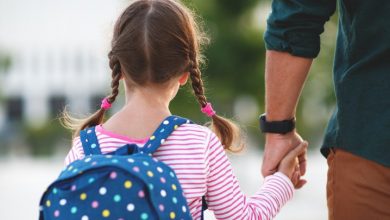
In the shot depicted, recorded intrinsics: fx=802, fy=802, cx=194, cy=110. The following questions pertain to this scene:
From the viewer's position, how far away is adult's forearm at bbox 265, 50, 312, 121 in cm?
308

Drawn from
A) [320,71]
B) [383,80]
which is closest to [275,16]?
[383,80]

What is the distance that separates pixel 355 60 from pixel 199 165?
2.32 ft

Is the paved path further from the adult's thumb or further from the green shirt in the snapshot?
the green shirt

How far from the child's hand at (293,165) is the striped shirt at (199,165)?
0.37m

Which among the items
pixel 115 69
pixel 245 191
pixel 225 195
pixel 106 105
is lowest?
pixel 245 191

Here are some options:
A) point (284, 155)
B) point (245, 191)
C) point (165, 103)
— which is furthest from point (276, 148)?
point (245, 191)

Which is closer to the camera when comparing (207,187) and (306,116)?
(207,187)

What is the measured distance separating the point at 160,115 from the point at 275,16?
0.74 metres

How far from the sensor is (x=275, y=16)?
310cm

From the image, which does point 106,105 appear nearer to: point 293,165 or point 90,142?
point 90,142

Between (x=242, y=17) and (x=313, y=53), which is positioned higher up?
(x=313, y=53)

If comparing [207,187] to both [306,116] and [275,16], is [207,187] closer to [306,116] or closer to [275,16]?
[275,16]

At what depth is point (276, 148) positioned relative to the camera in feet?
10.6

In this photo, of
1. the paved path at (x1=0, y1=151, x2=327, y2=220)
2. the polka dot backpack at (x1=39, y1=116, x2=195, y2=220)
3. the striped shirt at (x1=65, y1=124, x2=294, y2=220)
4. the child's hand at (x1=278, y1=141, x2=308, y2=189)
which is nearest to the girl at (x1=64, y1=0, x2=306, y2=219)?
the striped shirt at (x1=65, y1=124, x2=294, y2=220)
